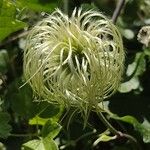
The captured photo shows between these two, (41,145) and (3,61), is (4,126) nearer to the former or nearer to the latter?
(41,145)

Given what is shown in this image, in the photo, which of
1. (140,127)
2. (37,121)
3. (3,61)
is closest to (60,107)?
(37,121)

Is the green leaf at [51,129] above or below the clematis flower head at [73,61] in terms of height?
below

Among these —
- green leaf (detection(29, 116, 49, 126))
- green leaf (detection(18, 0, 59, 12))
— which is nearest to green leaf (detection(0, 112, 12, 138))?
green leaf (detection(29, 116, 49, 126))

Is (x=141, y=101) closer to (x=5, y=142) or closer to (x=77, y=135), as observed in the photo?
(x=77, y=135)

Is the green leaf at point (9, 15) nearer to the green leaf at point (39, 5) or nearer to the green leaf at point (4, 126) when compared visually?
the green leaf at point (39, 5)

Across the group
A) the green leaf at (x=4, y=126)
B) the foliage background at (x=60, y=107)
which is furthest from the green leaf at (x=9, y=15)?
the green leaf at (x=4, y=126)

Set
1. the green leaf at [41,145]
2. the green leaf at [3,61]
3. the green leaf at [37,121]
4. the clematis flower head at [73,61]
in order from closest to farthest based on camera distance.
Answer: the clematis flower head at [73,61], the green leaf at [41,145], the green leaf at [37,121], the green leaf at [3,61]
